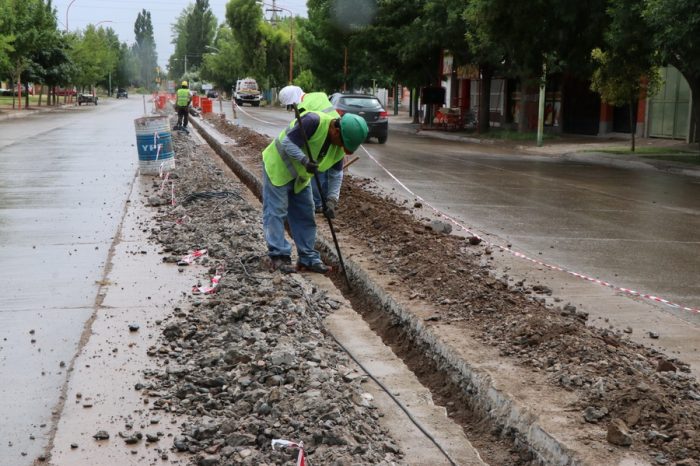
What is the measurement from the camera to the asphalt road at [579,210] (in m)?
8.90

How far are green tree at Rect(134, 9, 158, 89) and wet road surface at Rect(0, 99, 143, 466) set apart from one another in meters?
155

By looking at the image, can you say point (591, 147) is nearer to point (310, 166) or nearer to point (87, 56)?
point (310, 166)

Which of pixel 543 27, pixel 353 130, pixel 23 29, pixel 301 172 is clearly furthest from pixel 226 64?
pixel 353 130

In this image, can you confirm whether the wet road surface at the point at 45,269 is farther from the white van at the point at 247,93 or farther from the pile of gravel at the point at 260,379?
the white van at the point at 247,93

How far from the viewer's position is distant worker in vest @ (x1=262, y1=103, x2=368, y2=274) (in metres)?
7.44

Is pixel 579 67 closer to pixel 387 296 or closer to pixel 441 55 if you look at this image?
pixel 441 55

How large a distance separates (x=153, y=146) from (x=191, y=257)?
815 centimetres

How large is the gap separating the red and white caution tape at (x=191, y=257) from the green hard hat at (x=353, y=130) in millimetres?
2160

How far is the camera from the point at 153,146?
16328mm

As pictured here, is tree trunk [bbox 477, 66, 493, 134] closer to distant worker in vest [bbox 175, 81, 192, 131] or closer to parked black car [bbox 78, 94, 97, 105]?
distant worker in vest [bbox 175, 81, 192, 131]

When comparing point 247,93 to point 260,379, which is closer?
point 260,379

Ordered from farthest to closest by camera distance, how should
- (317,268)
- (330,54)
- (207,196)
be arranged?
(330,54)
(207,196)
(317,268)

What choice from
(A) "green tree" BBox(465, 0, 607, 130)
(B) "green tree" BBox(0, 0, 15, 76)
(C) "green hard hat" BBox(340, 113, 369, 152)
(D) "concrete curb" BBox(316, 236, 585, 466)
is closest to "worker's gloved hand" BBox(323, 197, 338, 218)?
(C) "green hard hat" BBox(340, 113, 369, 152)

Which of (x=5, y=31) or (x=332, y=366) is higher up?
(x=5, y=31)
